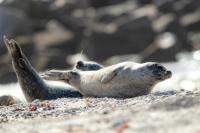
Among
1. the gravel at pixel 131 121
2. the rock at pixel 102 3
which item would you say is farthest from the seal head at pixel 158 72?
the rock at pixel 102 3

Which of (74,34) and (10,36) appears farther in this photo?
(74,34)

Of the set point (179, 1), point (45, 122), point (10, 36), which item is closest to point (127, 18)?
point (179, 1)

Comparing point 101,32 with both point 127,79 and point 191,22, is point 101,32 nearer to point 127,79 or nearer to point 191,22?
point 191,22

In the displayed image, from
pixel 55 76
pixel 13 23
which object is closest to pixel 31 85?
pixel 55 76

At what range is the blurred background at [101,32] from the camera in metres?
42.5

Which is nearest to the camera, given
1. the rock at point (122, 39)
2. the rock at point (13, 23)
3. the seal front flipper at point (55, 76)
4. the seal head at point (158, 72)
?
the seal head at point (158, 72)

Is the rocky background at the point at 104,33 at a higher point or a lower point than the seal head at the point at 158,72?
higher

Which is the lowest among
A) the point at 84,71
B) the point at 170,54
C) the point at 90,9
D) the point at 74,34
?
the point at 84,71

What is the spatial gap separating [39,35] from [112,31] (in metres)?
4.98

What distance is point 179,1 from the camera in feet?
165

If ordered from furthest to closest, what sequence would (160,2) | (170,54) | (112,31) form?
1. (160,2)
2. (112,31)
3. (170,54)

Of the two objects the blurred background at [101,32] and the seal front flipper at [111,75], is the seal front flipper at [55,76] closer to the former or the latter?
the seal front flipper at [111,75]

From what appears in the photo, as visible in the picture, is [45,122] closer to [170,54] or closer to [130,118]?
[130,118]

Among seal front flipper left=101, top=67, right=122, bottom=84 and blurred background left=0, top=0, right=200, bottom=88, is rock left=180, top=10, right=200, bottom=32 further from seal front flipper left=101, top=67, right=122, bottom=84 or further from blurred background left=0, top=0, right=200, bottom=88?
seal front flipper left=101, top=67, right=122, bottom=84
